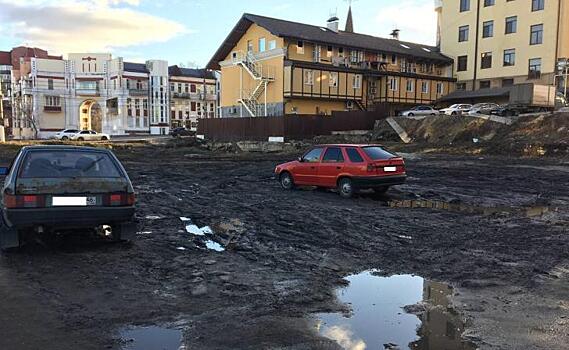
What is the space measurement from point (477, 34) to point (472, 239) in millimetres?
54808

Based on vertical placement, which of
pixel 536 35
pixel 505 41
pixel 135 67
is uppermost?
pixel 135 67

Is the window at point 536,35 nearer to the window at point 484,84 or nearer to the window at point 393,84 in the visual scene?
the window at point 484,84

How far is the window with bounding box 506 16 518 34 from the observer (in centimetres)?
Answer: 5369

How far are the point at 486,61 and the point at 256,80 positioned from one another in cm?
2617

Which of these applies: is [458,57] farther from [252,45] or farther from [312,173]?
[312,173]

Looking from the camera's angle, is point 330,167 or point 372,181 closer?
point 372,181

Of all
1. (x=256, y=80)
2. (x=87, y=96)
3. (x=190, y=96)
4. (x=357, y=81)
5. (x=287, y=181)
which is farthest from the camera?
(x=190, y=96)

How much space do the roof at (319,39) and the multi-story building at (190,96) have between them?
122ft

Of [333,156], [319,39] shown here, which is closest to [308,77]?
[319,39]

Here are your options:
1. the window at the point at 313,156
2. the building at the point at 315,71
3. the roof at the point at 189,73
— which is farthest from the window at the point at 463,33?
the window at the point at 313,156

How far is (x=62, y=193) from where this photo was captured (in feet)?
23.7

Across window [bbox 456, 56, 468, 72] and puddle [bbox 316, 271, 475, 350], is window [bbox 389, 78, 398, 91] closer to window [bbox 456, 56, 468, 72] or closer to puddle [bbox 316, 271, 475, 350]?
window [bbox 456, 56, 468, 72]

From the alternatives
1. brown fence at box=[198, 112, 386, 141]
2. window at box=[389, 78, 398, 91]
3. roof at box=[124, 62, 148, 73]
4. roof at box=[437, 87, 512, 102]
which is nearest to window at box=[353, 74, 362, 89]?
window at box=[389, 78, 398, 91]

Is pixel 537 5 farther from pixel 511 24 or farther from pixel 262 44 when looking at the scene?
pixel 262 44
